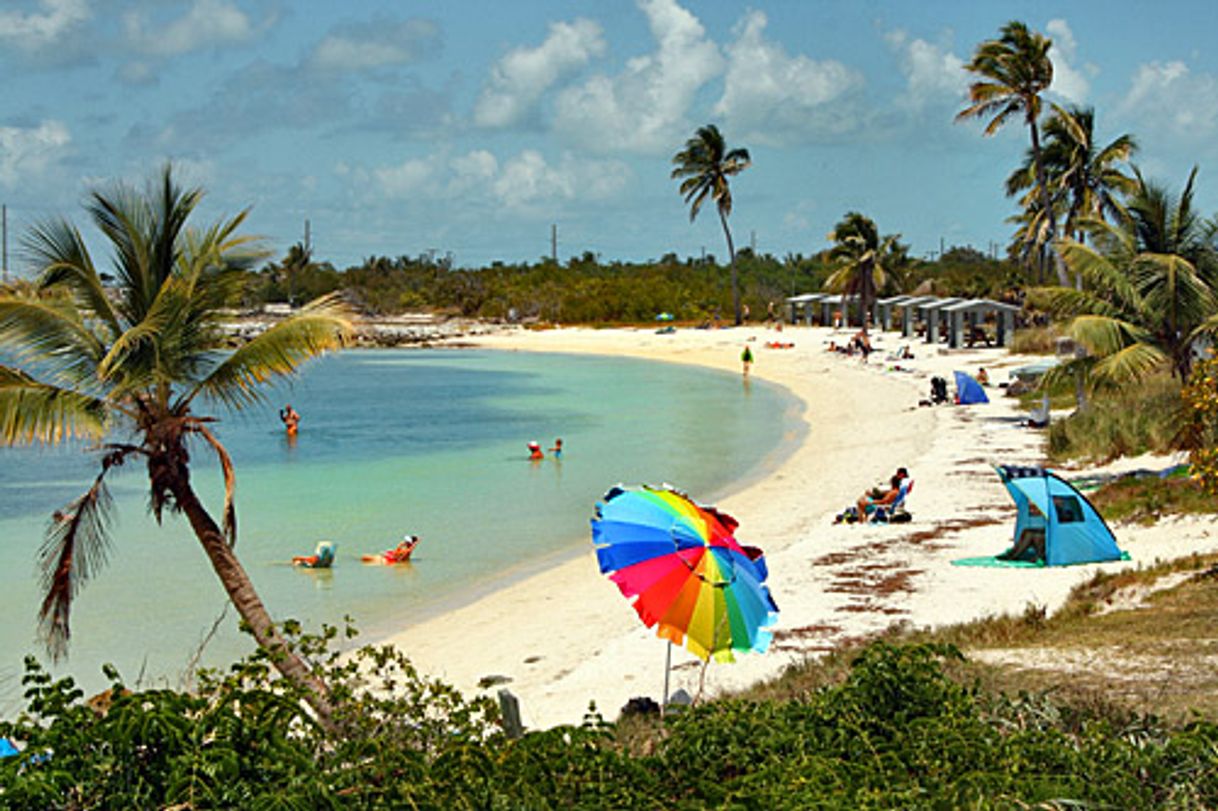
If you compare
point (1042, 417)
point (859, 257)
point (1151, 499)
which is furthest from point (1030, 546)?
point (859, 257)

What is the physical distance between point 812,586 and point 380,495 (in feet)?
47.9

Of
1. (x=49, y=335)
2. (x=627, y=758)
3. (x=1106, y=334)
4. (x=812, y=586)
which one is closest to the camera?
(x=627, y=758)

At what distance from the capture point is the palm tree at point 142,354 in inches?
336

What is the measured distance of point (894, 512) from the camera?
1914 centimetres

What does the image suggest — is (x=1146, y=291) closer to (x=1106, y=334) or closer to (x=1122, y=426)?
(x=1106, y=334)

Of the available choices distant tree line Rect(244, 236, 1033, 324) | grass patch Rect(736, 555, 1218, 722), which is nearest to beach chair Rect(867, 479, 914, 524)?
grass patch Rect(736, 555, 1218, 722)

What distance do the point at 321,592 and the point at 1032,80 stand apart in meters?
26.2

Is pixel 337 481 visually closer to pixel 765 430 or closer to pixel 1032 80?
pixel 765 430

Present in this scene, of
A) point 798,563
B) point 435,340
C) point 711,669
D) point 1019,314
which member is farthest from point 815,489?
point 435,340

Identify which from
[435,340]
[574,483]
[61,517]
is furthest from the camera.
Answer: [435,340]

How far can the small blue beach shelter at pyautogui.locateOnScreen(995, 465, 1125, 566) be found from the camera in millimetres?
14625

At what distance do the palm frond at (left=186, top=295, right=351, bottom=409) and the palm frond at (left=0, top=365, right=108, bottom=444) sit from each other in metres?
0.82

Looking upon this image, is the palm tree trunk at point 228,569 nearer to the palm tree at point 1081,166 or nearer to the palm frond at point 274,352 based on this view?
the palm frond at point 274,352

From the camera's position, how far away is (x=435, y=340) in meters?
100
